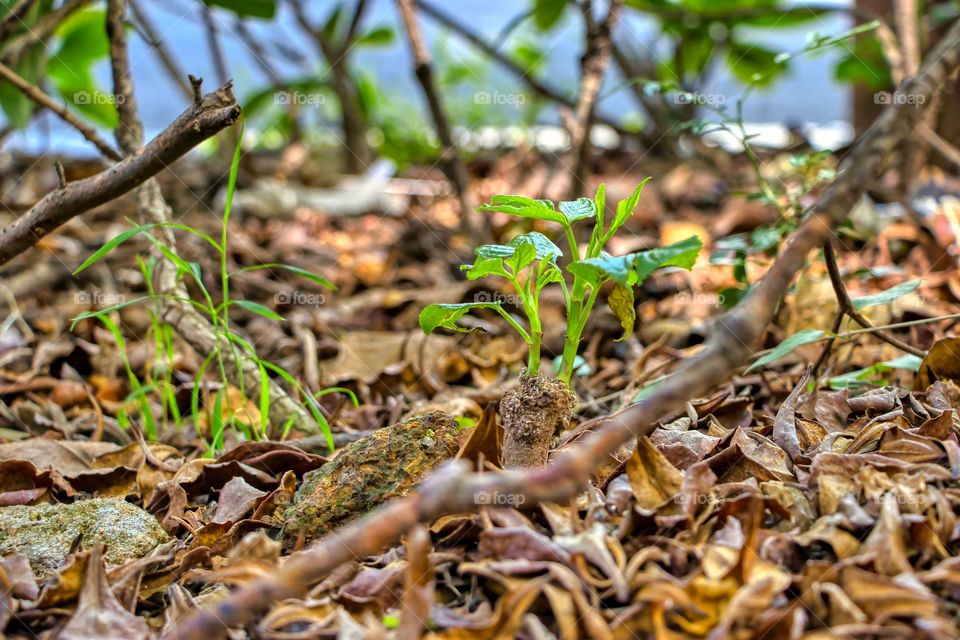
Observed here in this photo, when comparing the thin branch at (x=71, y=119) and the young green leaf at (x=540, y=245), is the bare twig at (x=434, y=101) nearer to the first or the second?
the thin branch at (x=71, y=119)

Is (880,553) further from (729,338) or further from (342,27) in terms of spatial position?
(342,27)

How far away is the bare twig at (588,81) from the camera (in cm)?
237

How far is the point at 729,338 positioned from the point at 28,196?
10.8 feet

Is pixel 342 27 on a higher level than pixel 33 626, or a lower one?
higher

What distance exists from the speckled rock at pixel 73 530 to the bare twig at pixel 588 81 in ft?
4.70

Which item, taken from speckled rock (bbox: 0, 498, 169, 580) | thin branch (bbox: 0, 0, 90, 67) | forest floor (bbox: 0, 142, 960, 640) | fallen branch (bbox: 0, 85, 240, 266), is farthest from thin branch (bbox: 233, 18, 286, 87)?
speckled rock (bbox: 0, 498, 169, 580)

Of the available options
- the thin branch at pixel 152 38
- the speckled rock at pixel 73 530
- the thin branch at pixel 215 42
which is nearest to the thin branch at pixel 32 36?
the thin branch at pixel 152 38

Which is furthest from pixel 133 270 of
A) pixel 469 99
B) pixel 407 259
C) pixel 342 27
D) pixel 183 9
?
pixel 469 99

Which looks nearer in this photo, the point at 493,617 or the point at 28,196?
the point at 493,617

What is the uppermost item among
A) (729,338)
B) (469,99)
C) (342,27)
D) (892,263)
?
(342,27)

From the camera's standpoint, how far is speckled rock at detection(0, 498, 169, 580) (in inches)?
47.6

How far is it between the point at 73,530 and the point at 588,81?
5.57 feet

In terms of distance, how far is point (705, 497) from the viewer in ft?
3.59

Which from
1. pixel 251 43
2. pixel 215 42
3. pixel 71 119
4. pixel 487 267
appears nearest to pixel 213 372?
pixel 71 119
